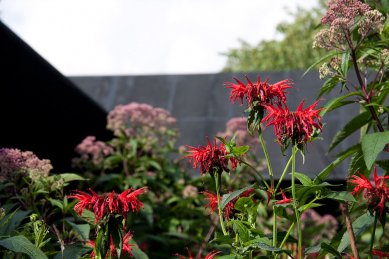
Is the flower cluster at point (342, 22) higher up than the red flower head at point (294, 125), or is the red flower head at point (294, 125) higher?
the flower cluster at point (342, 22)

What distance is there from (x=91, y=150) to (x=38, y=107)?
44 centimetres

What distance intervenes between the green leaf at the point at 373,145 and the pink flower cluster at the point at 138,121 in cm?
270

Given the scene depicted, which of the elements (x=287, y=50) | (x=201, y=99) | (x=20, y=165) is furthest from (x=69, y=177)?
(x=287, y=50)

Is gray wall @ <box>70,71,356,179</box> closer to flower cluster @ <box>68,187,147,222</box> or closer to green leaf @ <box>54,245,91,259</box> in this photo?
green leaf @ <box>54,245,91,259</box>

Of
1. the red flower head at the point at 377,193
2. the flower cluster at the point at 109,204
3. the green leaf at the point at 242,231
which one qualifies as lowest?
the green leaf at the point at 242,231

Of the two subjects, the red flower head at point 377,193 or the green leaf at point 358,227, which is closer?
the red flower head at point 377,193

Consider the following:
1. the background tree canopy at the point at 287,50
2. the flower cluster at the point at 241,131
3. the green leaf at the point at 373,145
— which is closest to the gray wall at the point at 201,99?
the flower cluster at the point at 241,131

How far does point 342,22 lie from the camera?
2.54 m

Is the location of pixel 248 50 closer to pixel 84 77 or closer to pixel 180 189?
pixel 84 77

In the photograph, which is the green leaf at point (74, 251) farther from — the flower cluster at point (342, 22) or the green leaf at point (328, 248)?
the flower cluster at point (342, 22)

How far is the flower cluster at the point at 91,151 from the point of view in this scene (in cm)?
467

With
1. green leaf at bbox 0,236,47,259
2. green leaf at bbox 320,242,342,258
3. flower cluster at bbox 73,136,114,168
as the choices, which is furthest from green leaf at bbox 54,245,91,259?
flower cluster at bbox 73,136,114,168

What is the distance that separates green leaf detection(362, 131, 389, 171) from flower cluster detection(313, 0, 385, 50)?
13.5 inches

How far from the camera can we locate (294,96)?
6.59 m
